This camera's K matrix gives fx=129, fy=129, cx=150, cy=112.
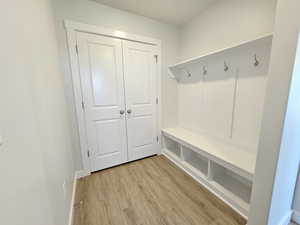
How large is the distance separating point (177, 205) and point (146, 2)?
2760 millimetres

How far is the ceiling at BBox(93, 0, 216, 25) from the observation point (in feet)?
6.21

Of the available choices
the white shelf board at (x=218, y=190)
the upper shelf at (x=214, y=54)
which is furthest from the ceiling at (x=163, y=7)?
the white shelf board at (x=218, y=190)

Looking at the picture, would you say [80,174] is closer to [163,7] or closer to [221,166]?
[221,166]

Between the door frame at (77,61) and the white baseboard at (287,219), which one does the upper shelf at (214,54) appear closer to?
the door frame at (77,61)

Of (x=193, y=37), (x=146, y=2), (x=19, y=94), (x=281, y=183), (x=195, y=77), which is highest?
(x=146, y=2)

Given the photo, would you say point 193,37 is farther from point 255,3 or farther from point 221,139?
point 221,139

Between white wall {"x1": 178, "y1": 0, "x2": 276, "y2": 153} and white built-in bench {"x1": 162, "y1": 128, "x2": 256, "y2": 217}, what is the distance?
0.74 feet

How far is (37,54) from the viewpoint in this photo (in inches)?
34.6

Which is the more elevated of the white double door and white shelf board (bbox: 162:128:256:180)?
the white double door

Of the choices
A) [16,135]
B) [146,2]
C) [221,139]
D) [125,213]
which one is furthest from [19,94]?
[221,139]

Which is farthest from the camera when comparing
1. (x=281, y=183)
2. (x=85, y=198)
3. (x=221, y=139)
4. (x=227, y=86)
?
(x=221, y=139)

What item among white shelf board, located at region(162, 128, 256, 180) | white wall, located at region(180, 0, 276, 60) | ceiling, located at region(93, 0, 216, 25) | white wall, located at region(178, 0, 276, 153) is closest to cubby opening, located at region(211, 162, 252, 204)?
white shelf board, located at region(162, 128, 256, 180)

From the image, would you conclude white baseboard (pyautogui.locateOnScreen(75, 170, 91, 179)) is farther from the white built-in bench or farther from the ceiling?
the ceiling

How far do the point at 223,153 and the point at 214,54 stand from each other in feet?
4.39
